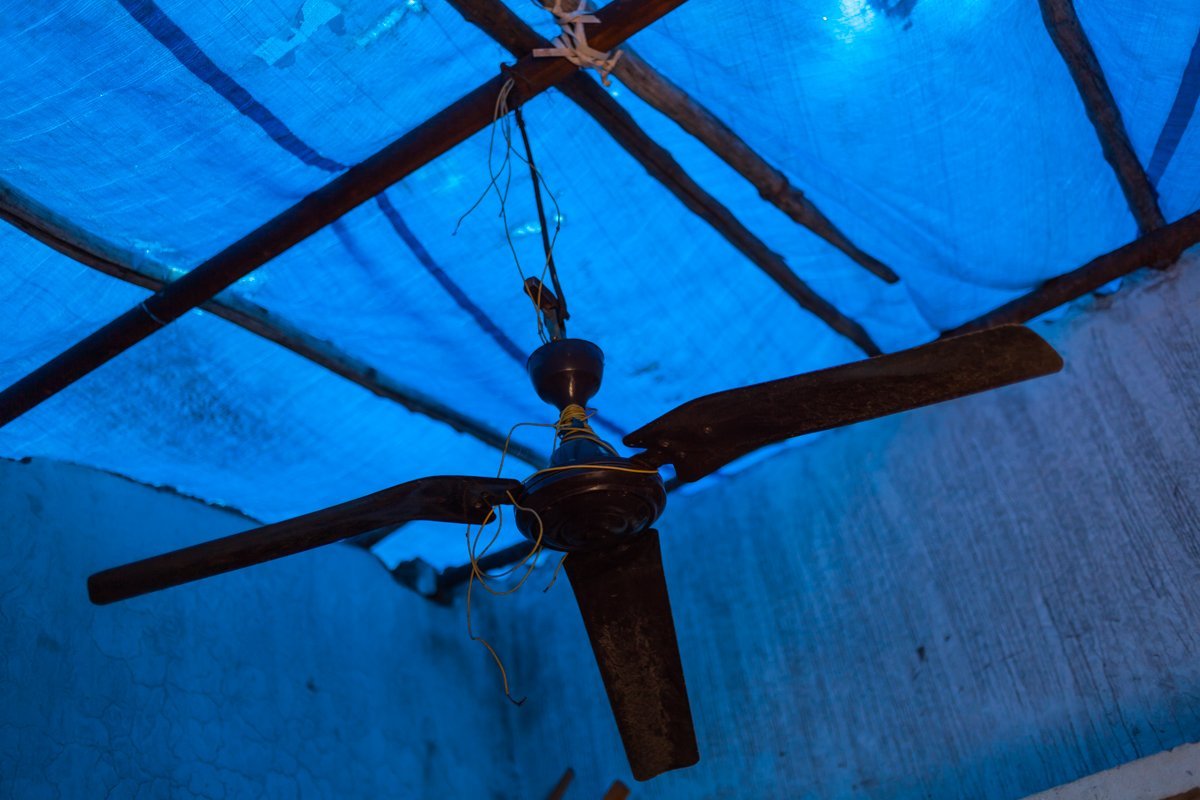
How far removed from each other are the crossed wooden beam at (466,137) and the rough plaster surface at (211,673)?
53 centimetres

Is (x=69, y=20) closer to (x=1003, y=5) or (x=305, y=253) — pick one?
(x=305, y=253)

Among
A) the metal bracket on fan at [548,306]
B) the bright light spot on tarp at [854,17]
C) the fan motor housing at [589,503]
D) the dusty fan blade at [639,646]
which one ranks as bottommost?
the dusty fan blade at [639,646]

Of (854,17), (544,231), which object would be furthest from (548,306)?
(854,17)

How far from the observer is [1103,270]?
10.3ft

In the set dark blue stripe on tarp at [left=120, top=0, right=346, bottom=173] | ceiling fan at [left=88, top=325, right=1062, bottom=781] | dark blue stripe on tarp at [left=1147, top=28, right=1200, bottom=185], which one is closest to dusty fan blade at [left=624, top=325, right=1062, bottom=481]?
ceiling fan at [left=88, top=325, right=1062, bottom=781]

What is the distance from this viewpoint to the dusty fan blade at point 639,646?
1.84 metres

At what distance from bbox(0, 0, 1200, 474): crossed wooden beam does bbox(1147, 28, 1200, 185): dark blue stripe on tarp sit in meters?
0.05

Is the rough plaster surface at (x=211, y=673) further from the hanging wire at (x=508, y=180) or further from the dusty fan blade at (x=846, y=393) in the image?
the dusty fan blade at (x=846, y=393)

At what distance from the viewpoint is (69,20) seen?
1954 millimetres

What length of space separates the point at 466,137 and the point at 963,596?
6.73 feet

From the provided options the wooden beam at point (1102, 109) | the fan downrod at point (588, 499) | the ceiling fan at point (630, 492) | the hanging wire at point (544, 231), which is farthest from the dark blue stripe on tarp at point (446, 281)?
the wooden beam at point (1102, 109)

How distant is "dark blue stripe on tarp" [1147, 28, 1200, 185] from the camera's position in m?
2.53

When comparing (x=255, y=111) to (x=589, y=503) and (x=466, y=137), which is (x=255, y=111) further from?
(x=589, y=503)

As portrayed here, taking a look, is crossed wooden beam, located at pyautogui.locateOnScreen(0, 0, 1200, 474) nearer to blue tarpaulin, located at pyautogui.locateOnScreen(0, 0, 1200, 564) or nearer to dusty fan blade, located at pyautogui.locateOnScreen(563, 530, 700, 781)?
blue tarpaulin, located at pyautogui.locateOnScreen(0, 0, 1200, 564)
